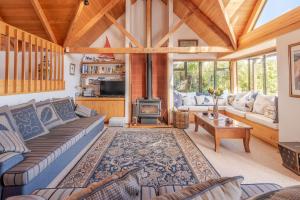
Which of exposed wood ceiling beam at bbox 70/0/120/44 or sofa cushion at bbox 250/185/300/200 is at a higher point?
exposed wood ceiling beam at bbox 70/0/120/44

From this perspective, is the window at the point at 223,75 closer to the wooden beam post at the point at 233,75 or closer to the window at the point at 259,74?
the wooden beam post at the point at 233,75

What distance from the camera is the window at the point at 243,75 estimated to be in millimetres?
6914

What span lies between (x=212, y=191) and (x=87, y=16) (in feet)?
19.2

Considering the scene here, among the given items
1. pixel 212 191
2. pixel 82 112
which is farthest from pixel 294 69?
pixel 82 112

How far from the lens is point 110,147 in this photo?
13.3 feet

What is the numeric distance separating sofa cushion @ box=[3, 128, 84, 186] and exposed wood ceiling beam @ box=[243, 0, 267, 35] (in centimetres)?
477

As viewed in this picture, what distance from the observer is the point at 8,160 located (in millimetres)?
2018

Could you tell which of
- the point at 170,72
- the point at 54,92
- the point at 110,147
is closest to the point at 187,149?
the point at 110,147

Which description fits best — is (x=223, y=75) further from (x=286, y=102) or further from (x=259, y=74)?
(x=286, y=102)

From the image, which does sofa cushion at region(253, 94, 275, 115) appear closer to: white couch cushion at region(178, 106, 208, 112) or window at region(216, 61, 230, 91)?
white couch cushion at region(178, 106, 208, 112)

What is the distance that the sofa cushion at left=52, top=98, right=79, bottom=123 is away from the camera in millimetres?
4238

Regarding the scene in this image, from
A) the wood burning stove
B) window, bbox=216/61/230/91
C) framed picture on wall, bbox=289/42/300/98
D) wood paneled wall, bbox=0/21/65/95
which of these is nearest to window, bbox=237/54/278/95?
window, bbox=216/61/230/91

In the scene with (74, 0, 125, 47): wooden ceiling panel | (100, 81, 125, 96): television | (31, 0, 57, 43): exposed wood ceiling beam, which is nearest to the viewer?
(31, 0, 57, 43): exposed wood ceiling beam

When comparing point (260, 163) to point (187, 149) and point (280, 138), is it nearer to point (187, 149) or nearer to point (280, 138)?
point (280, 138)
